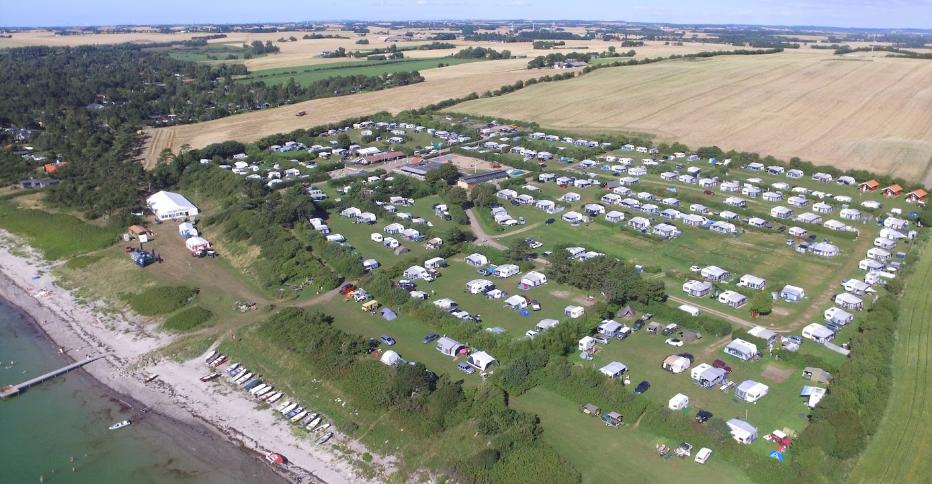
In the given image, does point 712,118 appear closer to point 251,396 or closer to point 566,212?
point 566,212

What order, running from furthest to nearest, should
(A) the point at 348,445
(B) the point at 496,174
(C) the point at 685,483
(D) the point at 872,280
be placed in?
(B) the point at 496,174 < (D) the point at 872,280 < (A) the point at 348,445 < (C) the point at 685,483

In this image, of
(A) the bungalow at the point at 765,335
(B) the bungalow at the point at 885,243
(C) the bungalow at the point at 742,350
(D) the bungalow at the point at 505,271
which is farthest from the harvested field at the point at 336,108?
(B) the bungalow at the point at 885,243

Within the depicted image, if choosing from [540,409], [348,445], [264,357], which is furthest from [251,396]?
[540,409]

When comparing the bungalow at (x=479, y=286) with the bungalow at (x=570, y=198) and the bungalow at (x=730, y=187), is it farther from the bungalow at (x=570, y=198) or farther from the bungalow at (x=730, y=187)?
the bungalow at (x=730, y=187)

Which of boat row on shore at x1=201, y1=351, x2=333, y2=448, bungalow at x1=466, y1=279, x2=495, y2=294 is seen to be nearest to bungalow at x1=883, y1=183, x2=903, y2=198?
bungalow at x1=466, y1=279, x2=495, y2=294

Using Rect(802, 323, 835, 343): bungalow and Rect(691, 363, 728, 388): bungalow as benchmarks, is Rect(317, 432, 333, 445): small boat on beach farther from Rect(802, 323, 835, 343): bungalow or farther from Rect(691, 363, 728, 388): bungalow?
Rect(802, 323, 835, 343): bungalow

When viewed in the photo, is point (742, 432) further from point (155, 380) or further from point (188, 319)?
point (188, 319)
